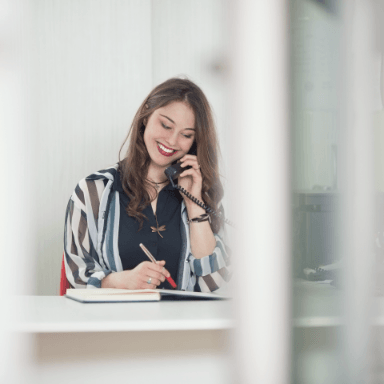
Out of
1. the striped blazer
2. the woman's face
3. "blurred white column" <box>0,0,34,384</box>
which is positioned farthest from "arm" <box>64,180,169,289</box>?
"blurred white column" <box>0,0,34,384</box>

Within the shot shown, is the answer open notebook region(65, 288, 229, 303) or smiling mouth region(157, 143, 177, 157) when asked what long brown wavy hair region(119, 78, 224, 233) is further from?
open notebook region(65, 288, 229, 303)

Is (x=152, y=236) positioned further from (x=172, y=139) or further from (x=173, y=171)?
(x=172, y=139)

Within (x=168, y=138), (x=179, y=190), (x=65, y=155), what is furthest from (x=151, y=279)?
(x=65, y=155)

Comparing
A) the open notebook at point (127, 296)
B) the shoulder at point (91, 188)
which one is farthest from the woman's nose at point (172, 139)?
the open notebook at point (127, 296)

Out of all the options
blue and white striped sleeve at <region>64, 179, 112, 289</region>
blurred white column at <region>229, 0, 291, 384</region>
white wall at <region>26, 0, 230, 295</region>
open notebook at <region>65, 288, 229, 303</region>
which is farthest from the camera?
white wall at <region>26, 0, 230, 295</region>

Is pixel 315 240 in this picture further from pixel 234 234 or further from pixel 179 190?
pixel 179 190

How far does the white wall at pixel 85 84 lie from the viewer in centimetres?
189

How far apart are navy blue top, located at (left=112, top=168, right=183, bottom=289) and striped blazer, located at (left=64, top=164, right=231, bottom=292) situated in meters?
0.02

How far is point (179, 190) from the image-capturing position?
1455 millimetres

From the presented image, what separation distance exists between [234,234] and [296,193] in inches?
1.4

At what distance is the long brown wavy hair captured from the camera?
146cm

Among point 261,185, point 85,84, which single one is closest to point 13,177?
point 261,185

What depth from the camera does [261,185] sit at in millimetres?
197

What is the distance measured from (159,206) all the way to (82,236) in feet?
0.91
